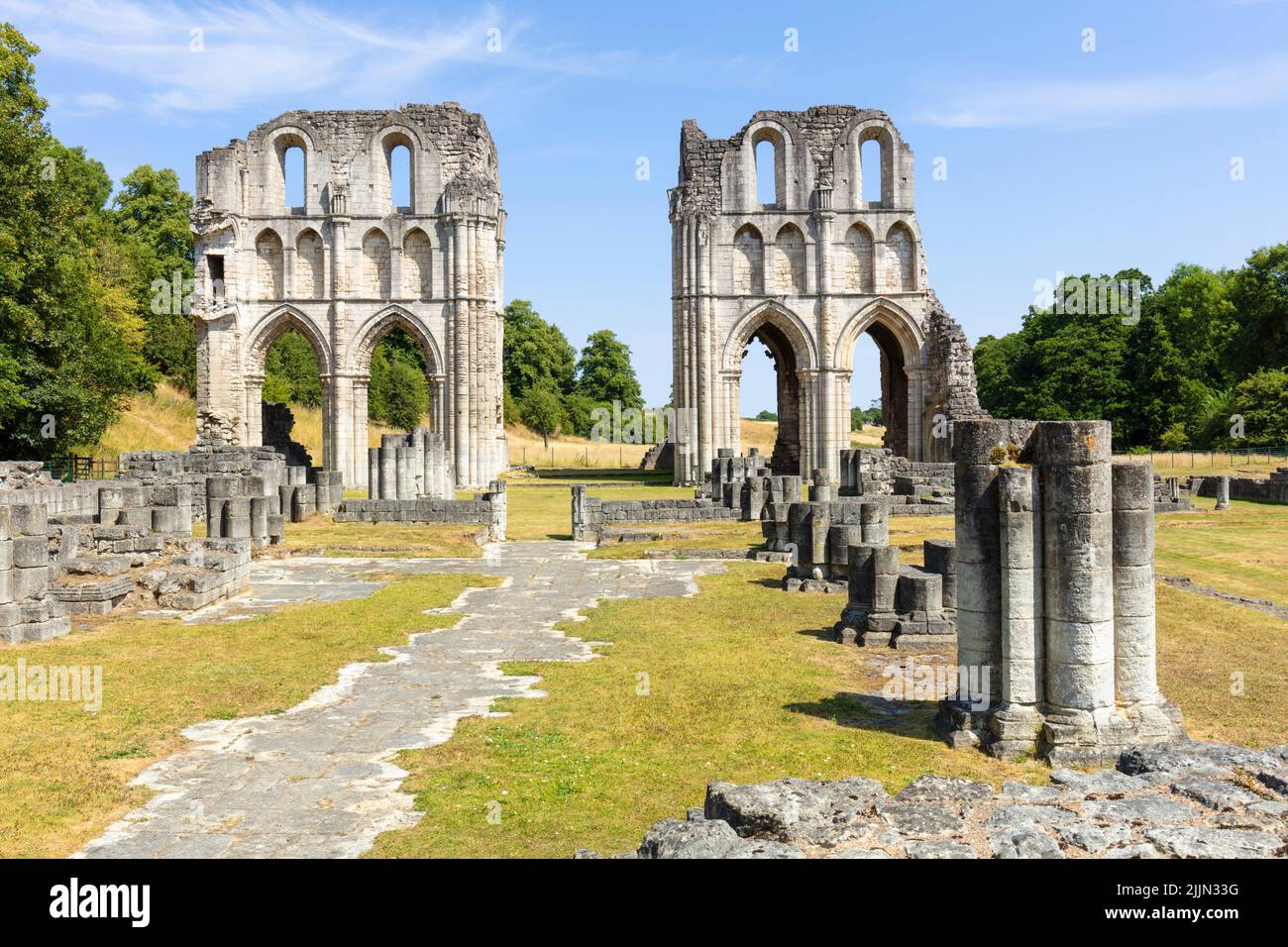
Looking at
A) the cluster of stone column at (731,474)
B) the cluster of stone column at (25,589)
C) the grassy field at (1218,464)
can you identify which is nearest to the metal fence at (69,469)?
the cluster of stone column at (731,474)

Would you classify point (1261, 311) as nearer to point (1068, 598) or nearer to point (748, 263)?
point (748, 263)

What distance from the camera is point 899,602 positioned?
12031mm

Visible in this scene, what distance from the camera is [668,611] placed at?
13961mm

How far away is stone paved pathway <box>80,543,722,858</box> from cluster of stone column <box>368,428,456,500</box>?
501 inches

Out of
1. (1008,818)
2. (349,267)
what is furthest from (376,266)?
(1008,818)

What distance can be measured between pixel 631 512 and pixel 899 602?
1326 cm

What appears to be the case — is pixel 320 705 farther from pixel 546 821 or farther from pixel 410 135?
pixel 410 135

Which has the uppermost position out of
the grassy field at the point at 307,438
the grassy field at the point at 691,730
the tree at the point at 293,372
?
the tree at the point at 293,372

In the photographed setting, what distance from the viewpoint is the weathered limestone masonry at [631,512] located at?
23.5 metres

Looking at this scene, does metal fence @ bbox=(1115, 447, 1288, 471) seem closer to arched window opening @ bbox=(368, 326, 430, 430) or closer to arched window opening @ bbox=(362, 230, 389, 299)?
arched window opening @ bbox=(362, 230, 389, 299)

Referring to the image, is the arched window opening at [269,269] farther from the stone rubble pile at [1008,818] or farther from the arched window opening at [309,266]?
the stone rubble pile at [1008,818]

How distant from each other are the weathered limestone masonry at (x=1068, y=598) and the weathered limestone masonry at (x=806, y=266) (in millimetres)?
31097

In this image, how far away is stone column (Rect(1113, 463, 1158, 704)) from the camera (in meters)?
7.54

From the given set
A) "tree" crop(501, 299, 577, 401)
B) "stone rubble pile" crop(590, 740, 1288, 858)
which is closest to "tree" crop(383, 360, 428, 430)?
"tree" crop(501, 299, 577, 401)
